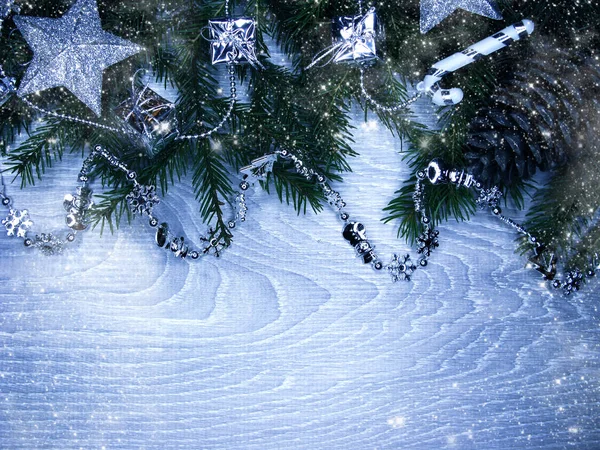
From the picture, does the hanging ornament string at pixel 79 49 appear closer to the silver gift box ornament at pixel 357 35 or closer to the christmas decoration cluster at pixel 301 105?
the christmas decoration cluster at pixel 301 105

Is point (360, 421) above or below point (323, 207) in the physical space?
below

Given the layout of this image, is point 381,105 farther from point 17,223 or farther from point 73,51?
point 17,223

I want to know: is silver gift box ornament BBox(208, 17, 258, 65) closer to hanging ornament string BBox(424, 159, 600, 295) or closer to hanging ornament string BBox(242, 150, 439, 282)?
hanging ornament string BBox(242, 150, 439, 282)

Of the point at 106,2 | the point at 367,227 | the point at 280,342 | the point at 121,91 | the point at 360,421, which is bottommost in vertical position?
the point at 360,421

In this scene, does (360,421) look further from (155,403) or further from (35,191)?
(35,191)

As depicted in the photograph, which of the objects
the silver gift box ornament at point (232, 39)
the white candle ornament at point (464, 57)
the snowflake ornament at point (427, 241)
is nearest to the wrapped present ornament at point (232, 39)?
the silver gift box ornament at point (232, 39)

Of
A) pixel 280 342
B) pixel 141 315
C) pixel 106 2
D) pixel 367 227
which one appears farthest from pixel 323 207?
pixel 106 2
